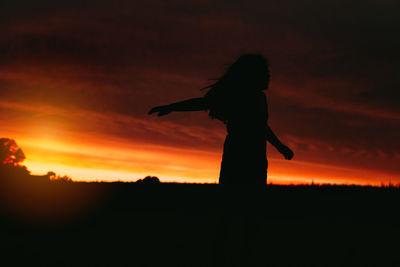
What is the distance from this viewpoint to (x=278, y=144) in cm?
725

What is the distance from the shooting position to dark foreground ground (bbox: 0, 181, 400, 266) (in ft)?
23.0

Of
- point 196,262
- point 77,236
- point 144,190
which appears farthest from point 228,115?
point 144,190

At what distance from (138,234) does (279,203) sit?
13.5ft

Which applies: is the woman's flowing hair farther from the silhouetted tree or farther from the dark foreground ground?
the silhouetted tree

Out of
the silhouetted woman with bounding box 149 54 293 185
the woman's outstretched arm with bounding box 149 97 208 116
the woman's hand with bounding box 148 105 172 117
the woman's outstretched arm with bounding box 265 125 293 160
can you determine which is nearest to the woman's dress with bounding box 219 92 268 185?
the silhouetted woman with bounding box 149 54 293 185

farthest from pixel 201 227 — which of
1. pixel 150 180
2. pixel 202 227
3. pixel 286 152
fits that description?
pixel 150 180

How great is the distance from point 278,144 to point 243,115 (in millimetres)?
934

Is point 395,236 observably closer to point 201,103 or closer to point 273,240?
point 273,240

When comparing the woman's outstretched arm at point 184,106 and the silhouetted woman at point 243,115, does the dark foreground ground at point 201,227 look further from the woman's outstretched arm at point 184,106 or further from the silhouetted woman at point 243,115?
the woman's outstretched arm at point 184,106

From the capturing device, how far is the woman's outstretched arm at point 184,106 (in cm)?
647

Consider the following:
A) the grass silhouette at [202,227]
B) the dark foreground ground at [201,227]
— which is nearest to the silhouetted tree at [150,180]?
the grass silhouette at [202,227]

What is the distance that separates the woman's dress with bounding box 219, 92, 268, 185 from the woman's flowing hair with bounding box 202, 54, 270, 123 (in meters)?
0.09

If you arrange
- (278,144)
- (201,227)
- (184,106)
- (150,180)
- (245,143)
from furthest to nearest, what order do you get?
(150,180), (201,227), (278,144), (245,143), (184,106)

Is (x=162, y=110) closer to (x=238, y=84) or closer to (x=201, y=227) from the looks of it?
(x=238, y=84)
